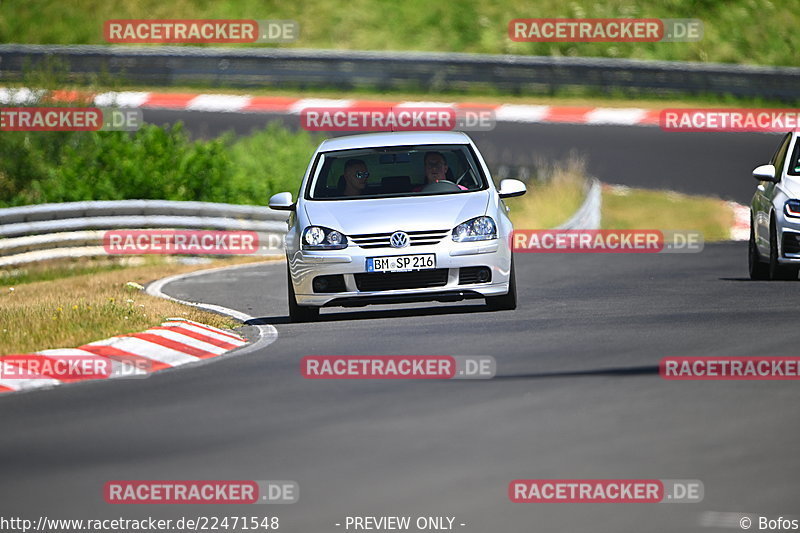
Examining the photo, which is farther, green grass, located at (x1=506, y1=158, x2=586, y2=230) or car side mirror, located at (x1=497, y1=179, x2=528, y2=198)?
green grass, located at (x1=506, y1=158, x2=586, y2=230)

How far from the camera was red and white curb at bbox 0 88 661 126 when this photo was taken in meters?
34.6

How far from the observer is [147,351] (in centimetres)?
1149

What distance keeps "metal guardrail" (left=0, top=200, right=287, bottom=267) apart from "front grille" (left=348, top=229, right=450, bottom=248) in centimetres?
A: 962

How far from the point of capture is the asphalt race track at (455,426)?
6734 mm

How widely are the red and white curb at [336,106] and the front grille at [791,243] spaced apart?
62.6 ft

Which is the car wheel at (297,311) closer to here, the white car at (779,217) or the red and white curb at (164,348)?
the red and white curb at (164,348)

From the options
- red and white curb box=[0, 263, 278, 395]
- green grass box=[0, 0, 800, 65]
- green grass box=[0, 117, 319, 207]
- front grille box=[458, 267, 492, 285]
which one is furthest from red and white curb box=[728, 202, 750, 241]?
green grass box=[0, 0, 800, 65]

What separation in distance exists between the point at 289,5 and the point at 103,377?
1414 inches

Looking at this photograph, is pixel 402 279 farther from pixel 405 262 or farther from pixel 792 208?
pixel 792 208

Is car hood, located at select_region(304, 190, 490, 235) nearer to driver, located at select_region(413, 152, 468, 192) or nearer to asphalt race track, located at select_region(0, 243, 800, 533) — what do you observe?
driver, located at select_region(413, 152, 468, 192)

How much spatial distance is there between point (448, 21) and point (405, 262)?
3229cm

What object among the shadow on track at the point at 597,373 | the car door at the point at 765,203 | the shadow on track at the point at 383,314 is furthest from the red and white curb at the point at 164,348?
the car door at the point at 765,203

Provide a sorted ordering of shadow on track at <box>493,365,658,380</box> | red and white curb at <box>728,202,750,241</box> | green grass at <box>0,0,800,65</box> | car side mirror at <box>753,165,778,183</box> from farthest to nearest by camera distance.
Answer: green grass at <box>0,0,800,65</box> → red and white curb at <box>728,202,750,241</box> → car side mirror at <box>753,165,778,183</box> → shadow on track at <box>493,365,658,380</box>

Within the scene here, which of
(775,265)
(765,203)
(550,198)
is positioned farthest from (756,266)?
(550,198)
